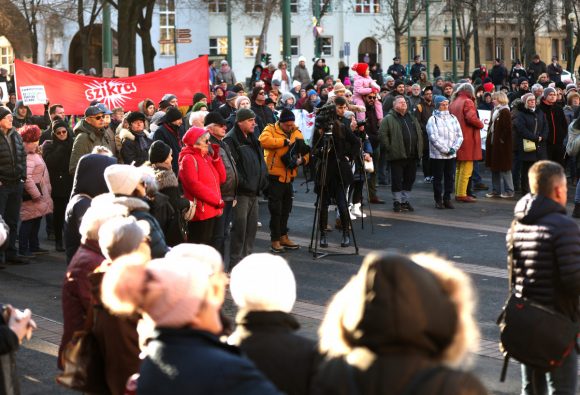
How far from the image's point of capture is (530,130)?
18516mm

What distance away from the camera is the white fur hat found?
14.6 feet

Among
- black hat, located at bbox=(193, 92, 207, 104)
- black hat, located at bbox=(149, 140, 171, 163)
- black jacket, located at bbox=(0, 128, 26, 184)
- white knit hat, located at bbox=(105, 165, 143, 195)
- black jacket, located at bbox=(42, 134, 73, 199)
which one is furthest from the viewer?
black hat, located at bbox=(193, 92, 207, 104)

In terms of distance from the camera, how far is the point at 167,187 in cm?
1052

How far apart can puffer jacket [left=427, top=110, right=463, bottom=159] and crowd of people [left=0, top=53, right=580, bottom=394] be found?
28mm

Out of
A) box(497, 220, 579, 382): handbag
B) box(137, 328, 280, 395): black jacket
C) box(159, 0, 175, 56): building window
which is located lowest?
box(497, 220, 579, 382): handbag

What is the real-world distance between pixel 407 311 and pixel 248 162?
930 centimetres

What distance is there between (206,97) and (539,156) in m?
5.49

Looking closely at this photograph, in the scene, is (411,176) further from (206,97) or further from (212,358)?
(212,358)

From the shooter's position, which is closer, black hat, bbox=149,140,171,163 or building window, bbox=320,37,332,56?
black hat, bbox=149,140,171,163

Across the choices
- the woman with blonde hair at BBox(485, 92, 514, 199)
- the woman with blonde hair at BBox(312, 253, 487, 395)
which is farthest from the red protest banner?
the woman with blonde hair at BBox(312, 253, 487, 395)

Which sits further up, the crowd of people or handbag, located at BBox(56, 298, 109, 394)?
the crowd of people

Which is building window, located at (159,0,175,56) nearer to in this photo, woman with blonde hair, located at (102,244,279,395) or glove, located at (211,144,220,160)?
glove, located at (211,144,220,160)

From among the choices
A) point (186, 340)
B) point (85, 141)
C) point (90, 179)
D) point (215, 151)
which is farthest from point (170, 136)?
point (186, 340)

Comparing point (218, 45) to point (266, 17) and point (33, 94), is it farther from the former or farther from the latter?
point (33, 94)
